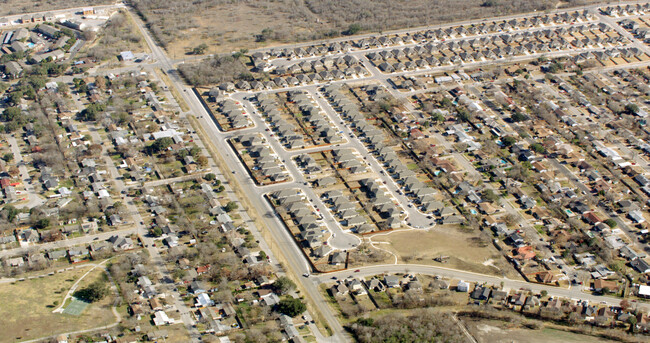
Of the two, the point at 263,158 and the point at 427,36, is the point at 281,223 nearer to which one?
the point at 263,158

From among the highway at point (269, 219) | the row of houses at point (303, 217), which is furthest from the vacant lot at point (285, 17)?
the row of houses at point (303, 217)

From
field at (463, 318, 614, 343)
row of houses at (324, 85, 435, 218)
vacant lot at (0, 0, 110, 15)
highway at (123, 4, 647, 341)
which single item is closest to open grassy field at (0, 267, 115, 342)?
highway at (123, 4, 647, 341)

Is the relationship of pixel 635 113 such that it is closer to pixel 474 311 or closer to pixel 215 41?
pixel 474 311

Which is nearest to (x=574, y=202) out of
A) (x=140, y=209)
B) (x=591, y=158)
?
(x=591, y=158)

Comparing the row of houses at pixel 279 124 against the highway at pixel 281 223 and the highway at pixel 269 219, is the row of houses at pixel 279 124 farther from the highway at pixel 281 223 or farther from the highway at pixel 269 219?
the highway at pixel 269 219

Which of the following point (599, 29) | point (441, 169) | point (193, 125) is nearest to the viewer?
point (441, 169)

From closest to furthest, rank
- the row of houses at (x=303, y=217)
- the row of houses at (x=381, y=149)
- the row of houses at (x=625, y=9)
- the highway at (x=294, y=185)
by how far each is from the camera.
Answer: the highway at (x=294, y=185) → the row of houses at (x=303, y=217) → the row of houses at (x=381, y=149) → the row of houses at (x=625, y=9)
